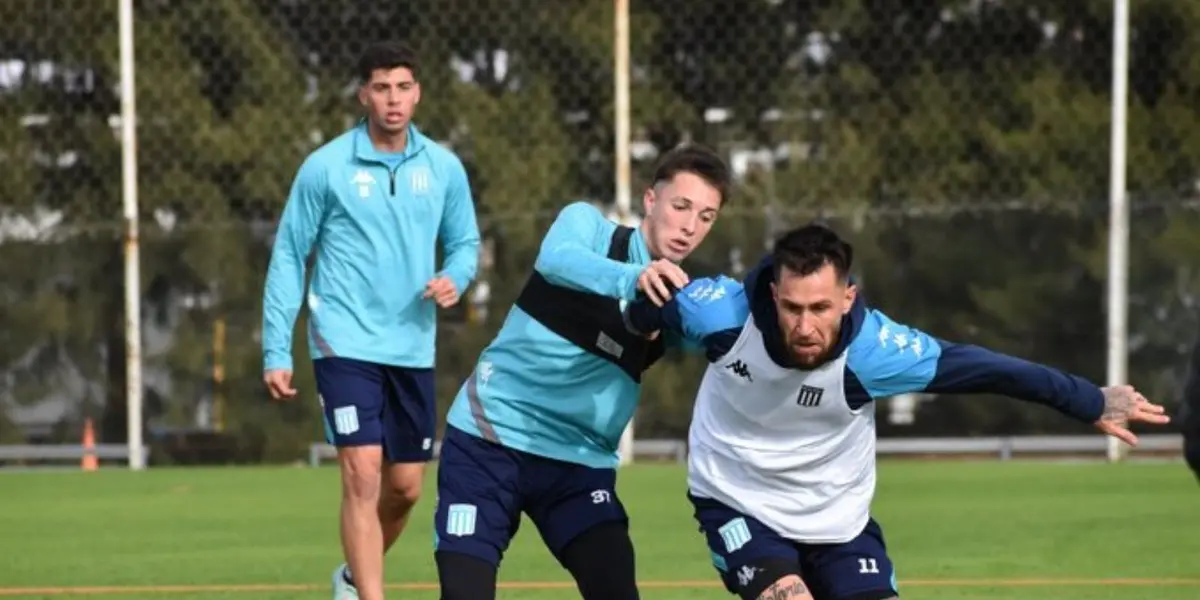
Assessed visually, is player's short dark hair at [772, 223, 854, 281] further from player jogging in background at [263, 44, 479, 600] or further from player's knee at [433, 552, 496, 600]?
player jogging in background at [263, 44, 479, 600]

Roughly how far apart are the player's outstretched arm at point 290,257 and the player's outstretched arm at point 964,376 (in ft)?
9.60

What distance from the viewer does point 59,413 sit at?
16828 millimetres

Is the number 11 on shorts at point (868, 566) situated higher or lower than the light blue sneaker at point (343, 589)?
higher

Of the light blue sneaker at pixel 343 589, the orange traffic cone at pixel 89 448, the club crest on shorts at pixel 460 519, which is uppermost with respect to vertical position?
the club crest on shorts at pixel 460 519

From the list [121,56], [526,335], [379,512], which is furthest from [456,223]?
[121,56]

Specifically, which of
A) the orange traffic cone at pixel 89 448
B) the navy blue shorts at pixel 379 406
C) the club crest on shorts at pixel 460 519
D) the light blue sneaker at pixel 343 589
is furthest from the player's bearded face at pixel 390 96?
the orange traffic cone at pixel 89 448

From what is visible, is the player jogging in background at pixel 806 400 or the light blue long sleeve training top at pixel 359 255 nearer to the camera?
the player jogging in background at pixel 806 400

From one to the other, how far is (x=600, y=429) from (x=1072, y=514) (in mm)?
5808

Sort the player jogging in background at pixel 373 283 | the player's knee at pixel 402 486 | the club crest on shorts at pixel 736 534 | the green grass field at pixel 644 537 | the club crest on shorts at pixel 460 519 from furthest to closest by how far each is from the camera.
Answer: the green grass field at pixel 644 537, the player's knee at pixel 402 486, the player jogging in background at pixel 373 283, the club crest on shorts at pixel 460 519, the club crest on shorts at pixel 736 534

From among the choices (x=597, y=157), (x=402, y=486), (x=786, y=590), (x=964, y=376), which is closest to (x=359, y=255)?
(x=402, y=486)

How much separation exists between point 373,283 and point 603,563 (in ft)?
6.93

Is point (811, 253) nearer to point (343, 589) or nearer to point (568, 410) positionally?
point (568, 410)

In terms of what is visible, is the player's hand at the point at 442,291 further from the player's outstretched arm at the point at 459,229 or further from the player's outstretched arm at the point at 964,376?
the player's outstretched arm at the point at 964,376

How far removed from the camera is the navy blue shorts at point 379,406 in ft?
26.9
